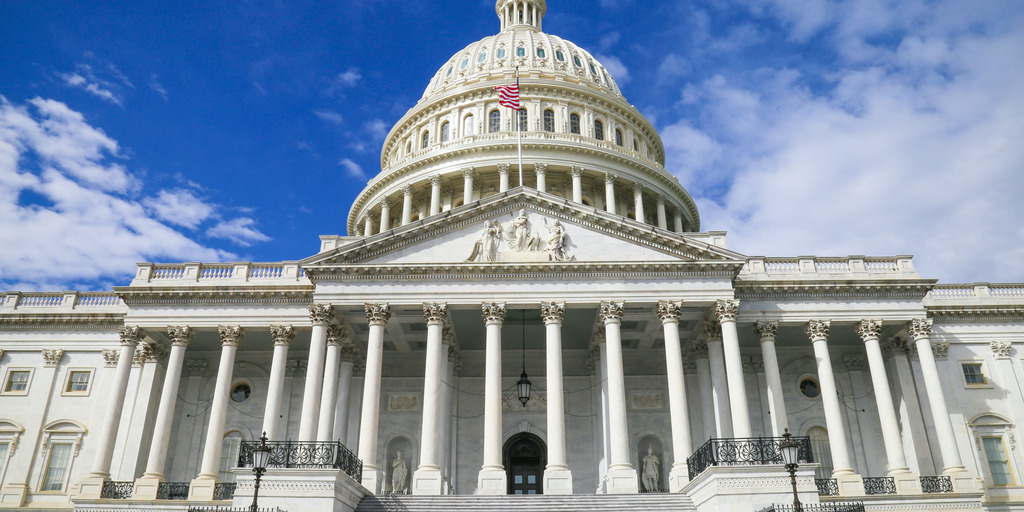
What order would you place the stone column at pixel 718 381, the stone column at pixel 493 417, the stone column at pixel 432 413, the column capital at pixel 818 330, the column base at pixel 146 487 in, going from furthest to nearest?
the column capital at pixel 818 330 → the stone column at pixel 718 381 → the column base at pixel 146 487 → the stone column at pixel 493 417 → the stone column at pixel 432 413

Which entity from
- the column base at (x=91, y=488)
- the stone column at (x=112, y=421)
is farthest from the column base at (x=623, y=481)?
the stone column at (x=112, y=421)

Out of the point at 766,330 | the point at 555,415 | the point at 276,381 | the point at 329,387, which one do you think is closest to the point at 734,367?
the point at 766,330

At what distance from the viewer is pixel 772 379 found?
106 feet

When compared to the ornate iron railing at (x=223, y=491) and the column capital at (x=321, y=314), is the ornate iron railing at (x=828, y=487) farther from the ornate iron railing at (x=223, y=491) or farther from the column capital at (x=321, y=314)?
the ornate iron railing at (x=223, y=491)

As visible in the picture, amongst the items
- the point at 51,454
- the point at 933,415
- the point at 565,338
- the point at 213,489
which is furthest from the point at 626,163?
the point at 51,454

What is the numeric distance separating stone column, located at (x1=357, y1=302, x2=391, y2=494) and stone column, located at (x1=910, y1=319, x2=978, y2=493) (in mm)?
23201

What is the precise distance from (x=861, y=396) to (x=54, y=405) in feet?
130

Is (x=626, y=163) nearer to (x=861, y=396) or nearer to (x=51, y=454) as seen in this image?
(x=861, y=396)

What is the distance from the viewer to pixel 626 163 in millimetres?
53906

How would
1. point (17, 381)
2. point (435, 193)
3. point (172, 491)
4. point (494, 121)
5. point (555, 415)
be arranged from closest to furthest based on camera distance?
point (555, 415) → point (172, 491) → point (17, 381) → point (435, 193) → point (494, 121)

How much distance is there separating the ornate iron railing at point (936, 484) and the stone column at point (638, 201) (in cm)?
2494

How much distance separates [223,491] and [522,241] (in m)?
15.9

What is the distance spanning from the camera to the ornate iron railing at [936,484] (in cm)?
3077

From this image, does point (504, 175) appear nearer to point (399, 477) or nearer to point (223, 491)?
point (399, 477)
